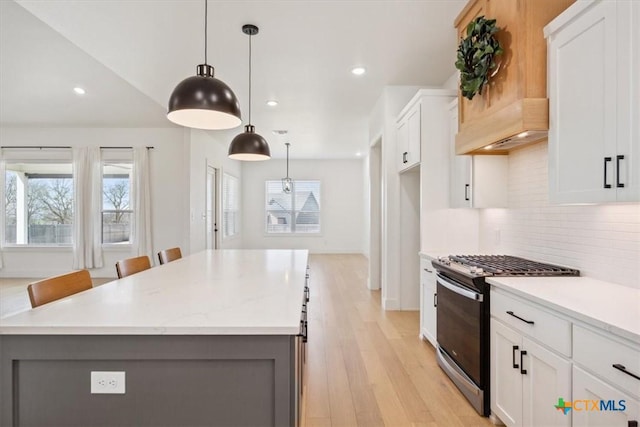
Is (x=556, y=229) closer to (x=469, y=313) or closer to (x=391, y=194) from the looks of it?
(x=469, y=313)

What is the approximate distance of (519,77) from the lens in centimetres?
201

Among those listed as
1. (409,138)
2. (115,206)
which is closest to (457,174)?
(409,138)

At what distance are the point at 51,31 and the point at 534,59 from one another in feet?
15.1

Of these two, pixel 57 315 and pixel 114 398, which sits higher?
pixel 57 315

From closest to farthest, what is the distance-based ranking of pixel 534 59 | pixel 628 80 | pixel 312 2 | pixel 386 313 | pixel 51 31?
pixel 628 80 < pixel 534 59 < pixel 312 2 < pixel 51 31 < pixel 386 313

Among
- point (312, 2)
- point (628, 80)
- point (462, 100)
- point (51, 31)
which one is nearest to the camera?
point (628, 80)

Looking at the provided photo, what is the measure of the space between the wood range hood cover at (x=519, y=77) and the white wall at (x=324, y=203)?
7802 mm

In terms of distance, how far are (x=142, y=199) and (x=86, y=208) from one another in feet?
3.40

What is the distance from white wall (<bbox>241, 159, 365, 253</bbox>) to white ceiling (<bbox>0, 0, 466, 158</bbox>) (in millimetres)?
4280

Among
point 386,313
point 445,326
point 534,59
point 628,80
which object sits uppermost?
point 534,59

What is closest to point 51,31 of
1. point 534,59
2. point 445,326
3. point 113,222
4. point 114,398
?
point 113,222

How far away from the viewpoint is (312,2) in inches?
102

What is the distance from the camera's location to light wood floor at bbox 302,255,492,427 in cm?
212

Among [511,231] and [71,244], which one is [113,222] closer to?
[71,244]
